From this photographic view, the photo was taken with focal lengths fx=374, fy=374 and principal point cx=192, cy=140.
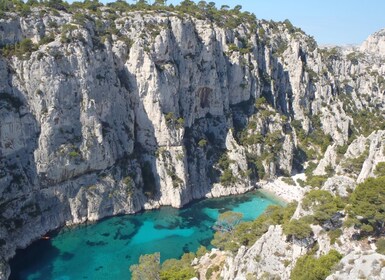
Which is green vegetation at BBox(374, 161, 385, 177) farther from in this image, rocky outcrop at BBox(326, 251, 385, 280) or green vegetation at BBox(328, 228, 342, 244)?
rocky outcrop at BBox(326, 251, 385, 280)

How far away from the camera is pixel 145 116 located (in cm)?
6781

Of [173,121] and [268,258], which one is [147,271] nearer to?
[268,258]

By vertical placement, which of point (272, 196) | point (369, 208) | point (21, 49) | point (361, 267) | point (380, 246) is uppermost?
→ point (21, 49)

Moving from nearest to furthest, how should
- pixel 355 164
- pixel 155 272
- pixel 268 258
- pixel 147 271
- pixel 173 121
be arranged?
pixel 268 258
pixel 147 271
pixel 155 272
pixel 355 164
pixel 173 121

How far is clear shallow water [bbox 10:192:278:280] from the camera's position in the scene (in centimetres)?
4478

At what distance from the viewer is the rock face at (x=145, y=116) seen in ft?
177

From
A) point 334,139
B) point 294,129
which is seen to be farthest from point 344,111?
point 294,129

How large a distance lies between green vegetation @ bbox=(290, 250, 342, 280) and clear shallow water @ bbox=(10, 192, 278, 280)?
76.2 ft

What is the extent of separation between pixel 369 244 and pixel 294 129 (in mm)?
61787

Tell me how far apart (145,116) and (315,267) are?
4763 centimetres

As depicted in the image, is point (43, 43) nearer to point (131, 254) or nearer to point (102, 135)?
point (102, 135)

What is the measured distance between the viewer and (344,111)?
94750 mm

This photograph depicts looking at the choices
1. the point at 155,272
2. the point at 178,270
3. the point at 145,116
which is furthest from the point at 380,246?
the point at 145,116

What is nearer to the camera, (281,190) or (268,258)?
(268,258)
